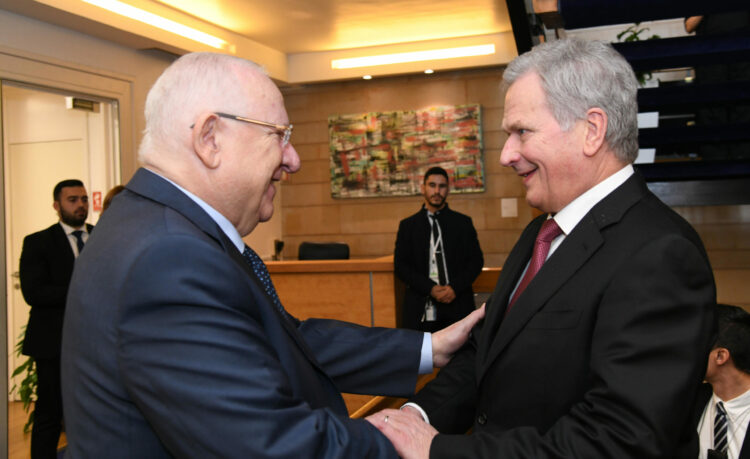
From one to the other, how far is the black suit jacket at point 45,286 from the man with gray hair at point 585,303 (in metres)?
3.20

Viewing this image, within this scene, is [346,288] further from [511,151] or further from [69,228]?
[511,151]

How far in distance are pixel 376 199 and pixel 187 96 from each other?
6.93m

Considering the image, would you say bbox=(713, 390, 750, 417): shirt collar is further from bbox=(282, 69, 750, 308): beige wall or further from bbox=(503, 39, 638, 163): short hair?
bbox=(282, 69, 750, 308): beige wall

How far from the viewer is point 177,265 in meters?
1.06

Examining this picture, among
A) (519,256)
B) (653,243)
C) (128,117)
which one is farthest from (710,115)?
(128,117)

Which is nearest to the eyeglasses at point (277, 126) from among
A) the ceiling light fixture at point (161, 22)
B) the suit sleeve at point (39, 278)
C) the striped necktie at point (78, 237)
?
the suit sleeve at point (39, 278)

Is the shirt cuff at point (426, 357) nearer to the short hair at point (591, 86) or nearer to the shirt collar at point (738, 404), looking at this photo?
the short hair at point (591, 86)

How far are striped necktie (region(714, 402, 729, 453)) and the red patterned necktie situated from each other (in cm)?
145

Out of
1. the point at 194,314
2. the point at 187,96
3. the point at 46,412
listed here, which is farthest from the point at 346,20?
the point at 194,314

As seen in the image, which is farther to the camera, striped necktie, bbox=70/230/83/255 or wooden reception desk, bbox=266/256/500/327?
wooden reception desk, bbox=266/256/500/327

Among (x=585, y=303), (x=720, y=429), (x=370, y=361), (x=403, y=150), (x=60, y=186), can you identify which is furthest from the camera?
(x=403, y=150)

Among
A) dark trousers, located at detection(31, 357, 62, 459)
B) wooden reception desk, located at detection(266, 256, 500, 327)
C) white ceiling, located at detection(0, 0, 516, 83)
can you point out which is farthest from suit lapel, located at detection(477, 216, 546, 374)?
white ceiling, located at detection(0, 0, 516, 83)

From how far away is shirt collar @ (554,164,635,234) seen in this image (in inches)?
58.1

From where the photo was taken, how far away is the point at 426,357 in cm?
186
